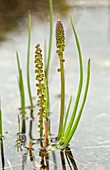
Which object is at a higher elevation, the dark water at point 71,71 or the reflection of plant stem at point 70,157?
the dark water at point 71,71

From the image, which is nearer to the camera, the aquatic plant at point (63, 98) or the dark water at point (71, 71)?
the aquatic plant at point (63, 98)

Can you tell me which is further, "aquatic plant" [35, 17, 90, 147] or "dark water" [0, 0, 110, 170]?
"dark water" [0, 0, 110, 170]

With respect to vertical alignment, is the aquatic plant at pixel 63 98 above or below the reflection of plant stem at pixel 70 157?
above

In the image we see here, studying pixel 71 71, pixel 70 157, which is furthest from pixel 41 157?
pixel 71 71

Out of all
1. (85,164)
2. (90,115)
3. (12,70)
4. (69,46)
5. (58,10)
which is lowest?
(85,164)

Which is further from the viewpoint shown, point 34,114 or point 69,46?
point 69,46

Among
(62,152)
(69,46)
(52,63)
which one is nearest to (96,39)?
(69,46)

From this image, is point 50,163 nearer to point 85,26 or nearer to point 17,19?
point 85,26

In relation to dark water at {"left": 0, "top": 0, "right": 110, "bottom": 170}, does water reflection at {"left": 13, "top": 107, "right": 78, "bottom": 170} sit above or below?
below
